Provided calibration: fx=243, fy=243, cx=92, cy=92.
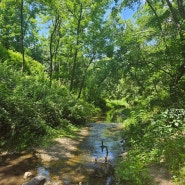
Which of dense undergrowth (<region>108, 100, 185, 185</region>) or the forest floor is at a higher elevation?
dense undergrowth (<region>108, 100, 185, 185</region>)

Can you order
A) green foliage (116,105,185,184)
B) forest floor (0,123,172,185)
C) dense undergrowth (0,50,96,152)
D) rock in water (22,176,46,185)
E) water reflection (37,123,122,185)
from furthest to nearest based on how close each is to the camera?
1. dense undergrowth (0,50,96,152)
2. water reflection (37,123,122,185)
3. forest floor (0,123,172,185)
4. rock in water (22,176,46,185)
5. green foliage (116,105,185,184)

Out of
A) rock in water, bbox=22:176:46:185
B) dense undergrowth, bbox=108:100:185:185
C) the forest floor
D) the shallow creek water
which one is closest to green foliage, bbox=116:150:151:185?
dense undergrowth, bbox=108:100:185:185

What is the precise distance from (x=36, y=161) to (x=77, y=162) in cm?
160

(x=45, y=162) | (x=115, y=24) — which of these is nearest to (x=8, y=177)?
(x=45, y=162)

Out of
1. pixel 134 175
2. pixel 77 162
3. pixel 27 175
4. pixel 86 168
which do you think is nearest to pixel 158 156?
pixel 134 175

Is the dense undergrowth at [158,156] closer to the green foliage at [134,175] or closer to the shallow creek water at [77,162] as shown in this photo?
the green foliage at [134,175]

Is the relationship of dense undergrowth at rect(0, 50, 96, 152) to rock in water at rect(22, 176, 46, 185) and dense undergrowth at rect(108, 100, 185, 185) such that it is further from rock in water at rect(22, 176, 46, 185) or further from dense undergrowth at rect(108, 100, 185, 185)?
dense undergrowth at rect(108, 100, 185, 185)

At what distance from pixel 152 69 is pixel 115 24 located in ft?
51.0

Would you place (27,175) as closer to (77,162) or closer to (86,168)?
(86,168)

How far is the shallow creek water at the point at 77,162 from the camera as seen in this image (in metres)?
7.88

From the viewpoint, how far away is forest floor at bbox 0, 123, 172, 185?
716 cm

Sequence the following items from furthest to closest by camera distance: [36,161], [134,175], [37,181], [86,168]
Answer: [36,161] < [86,168] < [37,181] < [134,175]

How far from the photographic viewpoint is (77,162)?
966 cm

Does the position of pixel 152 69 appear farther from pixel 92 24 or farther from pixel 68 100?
pixel 92 24
